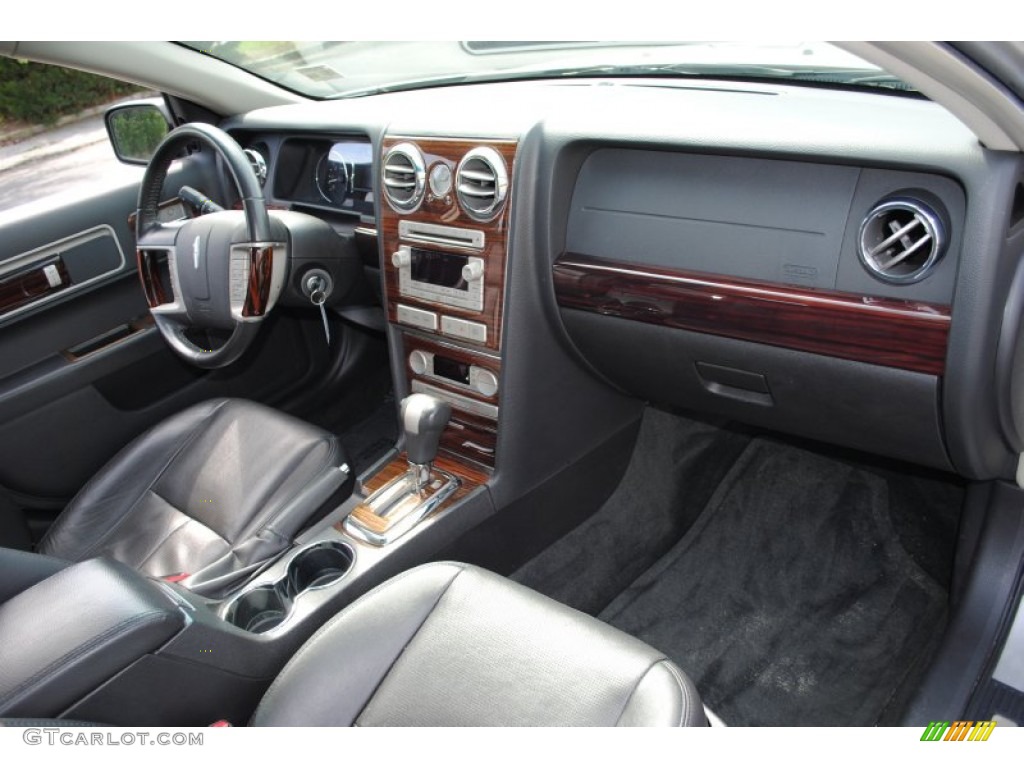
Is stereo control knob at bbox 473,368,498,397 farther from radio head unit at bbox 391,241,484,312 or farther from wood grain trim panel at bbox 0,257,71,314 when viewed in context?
wood grain trim panel at bbox 0,257,71,314

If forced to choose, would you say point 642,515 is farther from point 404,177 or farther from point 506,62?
point 506,62

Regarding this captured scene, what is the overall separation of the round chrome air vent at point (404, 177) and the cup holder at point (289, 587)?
2.46 feet

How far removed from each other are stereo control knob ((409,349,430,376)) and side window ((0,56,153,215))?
100cm

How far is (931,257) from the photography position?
48.8 inches

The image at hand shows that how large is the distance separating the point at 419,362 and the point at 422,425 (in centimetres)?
27

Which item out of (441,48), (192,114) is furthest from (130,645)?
(192,114)

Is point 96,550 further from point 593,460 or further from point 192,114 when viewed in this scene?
point 192,114

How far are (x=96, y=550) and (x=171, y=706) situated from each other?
0.71 meters

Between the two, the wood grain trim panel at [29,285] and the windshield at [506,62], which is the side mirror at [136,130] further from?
the wood grain trim panel at [29,285]

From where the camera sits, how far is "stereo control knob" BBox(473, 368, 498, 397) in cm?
182

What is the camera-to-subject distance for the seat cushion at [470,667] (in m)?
1.08

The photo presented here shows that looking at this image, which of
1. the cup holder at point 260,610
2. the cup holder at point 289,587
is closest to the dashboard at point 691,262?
the cup holder at point 289,587

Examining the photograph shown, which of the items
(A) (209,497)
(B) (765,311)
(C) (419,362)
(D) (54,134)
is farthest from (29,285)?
(B) (765,311)

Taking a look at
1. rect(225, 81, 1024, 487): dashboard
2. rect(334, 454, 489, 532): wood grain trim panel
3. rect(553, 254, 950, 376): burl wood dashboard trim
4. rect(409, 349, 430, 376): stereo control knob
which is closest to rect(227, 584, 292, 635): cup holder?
rect(334, 454, 489, 532): wood grain trim panel
